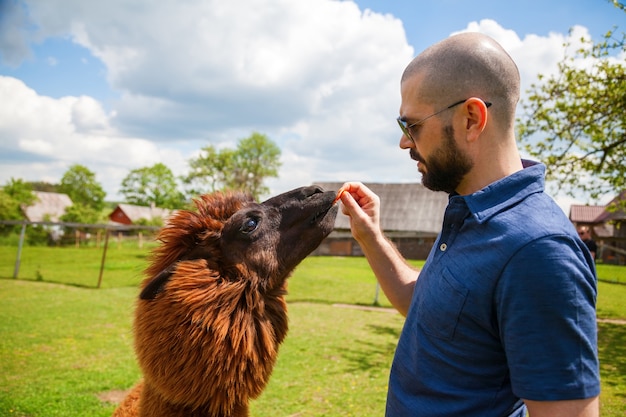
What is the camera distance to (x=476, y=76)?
1657mm

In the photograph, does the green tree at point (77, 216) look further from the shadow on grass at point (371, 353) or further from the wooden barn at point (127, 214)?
the shadow on grass at point (371, 353)

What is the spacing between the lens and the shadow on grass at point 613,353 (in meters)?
6.74

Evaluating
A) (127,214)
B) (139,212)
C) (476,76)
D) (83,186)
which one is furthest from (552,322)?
(83,186)

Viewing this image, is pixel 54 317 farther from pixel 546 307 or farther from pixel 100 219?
pixel 100 219

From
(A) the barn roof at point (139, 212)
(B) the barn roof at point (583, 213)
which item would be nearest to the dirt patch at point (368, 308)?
(B) the barn roof at point (583, 213)

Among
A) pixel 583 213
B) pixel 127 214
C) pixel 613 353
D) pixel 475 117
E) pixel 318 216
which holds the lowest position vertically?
pixel 613 353

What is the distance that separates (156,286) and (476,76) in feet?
6.89

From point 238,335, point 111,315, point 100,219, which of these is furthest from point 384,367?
point 100,219

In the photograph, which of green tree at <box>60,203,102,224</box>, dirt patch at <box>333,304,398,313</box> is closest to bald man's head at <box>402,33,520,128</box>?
dirt patch at <box>333,304,398,313</box>

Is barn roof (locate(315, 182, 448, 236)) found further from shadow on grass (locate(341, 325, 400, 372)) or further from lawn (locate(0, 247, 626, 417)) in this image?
shadow on grass (locate(341, 325, 400, 372))

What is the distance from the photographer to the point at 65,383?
20.1 ft

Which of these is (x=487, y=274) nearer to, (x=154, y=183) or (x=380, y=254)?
(x=380, y=254)

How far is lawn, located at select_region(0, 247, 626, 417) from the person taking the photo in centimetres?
558

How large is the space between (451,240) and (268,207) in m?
1.71
